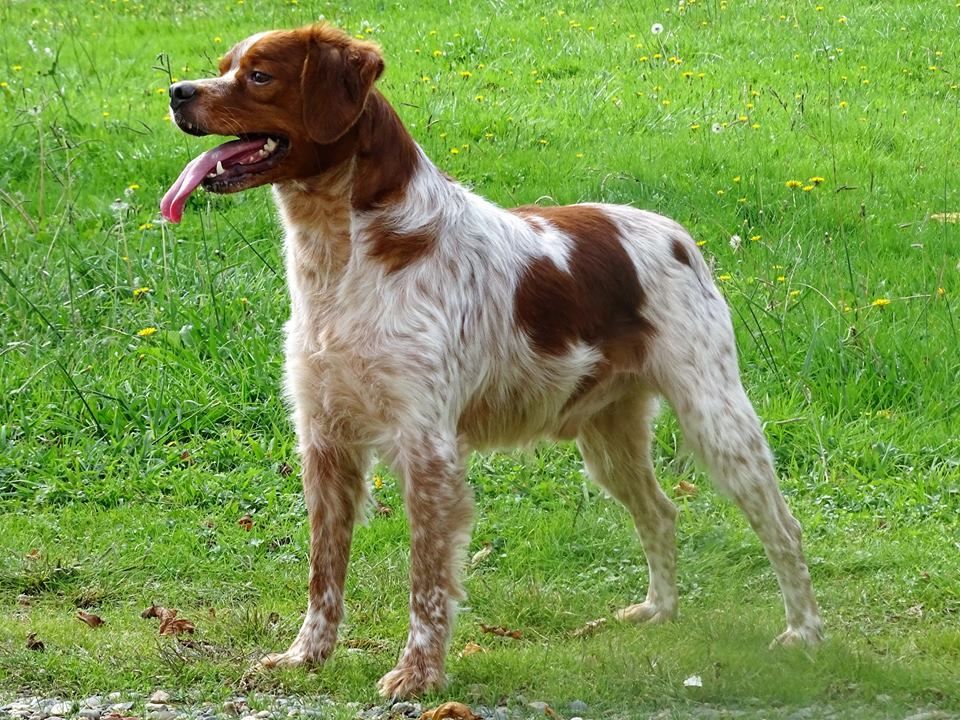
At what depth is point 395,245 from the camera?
4477 millimetres

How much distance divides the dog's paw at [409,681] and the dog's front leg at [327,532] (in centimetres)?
36

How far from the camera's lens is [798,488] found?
6078mm

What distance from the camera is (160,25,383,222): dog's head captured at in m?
4.34

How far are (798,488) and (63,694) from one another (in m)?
3.10

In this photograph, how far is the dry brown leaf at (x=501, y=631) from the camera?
5020 mm

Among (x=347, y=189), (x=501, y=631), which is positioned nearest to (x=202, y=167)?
(x=347, y=189)

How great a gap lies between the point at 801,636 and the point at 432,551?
134 cm

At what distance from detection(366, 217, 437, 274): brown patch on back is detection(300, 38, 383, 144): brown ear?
31cm

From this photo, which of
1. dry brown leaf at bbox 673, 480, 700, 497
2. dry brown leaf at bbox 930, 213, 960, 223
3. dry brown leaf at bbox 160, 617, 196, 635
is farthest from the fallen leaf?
dry brown leaf at bbox 930, 213, 960, 223

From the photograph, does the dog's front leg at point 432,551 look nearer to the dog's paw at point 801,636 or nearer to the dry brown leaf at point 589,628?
the dry brown leaf at point 589,628

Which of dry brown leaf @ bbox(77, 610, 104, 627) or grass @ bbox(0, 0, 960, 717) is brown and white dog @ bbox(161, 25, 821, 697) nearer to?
grass @ bbox(0, 0, 960, 717)

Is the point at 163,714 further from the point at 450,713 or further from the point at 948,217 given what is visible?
the point at 948,217

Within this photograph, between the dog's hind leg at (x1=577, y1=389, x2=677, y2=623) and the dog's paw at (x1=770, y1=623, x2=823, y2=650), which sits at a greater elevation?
the dog's hind leg at (x1=577, y1=389, x2=677, y2=623)

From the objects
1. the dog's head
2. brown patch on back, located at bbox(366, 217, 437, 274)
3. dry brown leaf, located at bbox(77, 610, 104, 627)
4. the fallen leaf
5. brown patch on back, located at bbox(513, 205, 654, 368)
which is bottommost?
the fallen leaf
